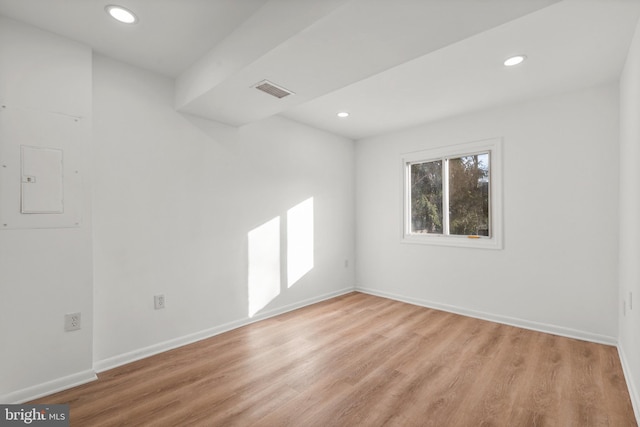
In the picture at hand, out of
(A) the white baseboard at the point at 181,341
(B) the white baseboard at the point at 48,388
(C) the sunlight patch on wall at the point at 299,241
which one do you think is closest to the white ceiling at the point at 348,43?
(C) the sunlight patch on wall at the point at 299,241

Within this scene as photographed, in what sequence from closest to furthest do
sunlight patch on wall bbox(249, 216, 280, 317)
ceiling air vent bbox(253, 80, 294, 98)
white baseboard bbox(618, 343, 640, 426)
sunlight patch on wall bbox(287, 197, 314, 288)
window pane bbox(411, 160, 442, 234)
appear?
white baseboard bbox(618, 343, 640, 426) < ceiling air vent bbox(253, 80, 294, 98) < sunlight patch on wall bbox(249, 216, 280, 317) < sunlight patch on wall bbox(287, 197, 314, 288) < window pane bbox(411, 160, 442, 234)

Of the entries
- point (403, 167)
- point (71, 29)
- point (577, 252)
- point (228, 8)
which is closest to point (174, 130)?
point (71, 29)

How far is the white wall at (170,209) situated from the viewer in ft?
7.95

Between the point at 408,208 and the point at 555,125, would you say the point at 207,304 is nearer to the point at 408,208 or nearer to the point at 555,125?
the point at 408,208

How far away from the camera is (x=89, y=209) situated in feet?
7.39

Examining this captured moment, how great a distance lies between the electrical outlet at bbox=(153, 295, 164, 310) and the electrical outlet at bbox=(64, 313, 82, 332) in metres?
0.57

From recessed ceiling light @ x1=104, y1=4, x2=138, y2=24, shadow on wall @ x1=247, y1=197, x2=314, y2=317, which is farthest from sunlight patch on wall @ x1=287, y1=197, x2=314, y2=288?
recessed ceiling light @ x1=104, y1=4, x2=138, y2=24

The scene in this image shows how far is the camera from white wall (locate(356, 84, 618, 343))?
2.84 metres

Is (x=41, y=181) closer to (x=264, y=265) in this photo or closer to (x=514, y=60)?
(x=264, y=265)

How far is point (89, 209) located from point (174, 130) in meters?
0.99

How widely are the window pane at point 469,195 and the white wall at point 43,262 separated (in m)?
3.85

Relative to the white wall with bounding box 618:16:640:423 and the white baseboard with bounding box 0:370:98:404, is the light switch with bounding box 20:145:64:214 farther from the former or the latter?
the white wall with bounding box 618:16:640:423

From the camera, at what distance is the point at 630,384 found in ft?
6.81

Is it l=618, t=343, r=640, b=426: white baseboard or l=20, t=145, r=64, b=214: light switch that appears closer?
l=618, t=343, r=640, b=426: white baseboard
